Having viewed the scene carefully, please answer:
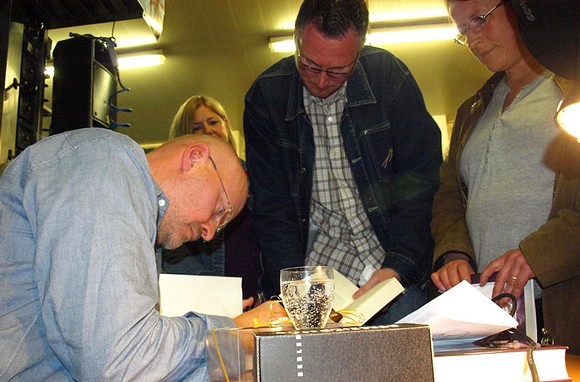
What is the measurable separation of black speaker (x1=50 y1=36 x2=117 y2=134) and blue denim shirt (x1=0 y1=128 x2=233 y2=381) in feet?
4.67

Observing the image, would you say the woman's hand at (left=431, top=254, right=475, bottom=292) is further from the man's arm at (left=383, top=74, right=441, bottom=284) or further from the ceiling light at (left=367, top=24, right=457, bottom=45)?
the ceiling light at (left=367, top=24, right=457, bottom=45)

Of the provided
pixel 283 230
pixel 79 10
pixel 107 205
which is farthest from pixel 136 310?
pixel 79 10

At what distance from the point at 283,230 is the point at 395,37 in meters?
4.13

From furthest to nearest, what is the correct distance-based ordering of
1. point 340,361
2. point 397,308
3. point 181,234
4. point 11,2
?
1. point 11,2
2. point 397,308
3. point 181,234
4. point 340,361

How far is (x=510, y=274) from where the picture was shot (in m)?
1.33

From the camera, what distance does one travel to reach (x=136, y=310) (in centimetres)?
85

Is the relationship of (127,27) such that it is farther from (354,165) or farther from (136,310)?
(136,310)

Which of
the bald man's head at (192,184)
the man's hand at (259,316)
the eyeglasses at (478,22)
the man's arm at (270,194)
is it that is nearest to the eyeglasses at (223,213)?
the bald man's head at (192,184)

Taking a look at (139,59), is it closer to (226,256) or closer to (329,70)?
(226,256)

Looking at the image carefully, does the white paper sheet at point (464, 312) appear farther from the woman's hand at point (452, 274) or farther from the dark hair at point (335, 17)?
the dark hair at point (335, 17)

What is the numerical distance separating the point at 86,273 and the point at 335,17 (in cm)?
116

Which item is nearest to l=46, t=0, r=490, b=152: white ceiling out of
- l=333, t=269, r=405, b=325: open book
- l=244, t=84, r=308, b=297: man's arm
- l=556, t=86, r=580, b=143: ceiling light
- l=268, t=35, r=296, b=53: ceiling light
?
l=268, t=35, r=296, b=53: ceiling light

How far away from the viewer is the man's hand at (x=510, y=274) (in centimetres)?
132

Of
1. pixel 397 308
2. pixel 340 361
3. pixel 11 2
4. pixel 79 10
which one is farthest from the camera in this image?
pixel 79 10
